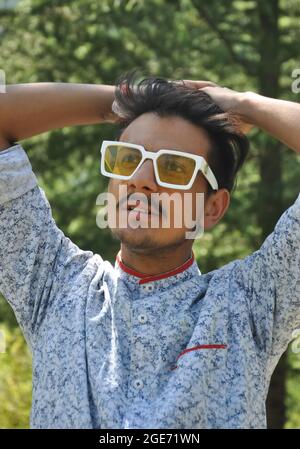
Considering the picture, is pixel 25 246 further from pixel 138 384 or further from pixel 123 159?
pixel 138 384

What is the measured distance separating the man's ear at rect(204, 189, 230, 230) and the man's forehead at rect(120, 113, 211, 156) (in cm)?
14

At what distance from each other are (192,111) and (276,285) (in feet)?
1.86

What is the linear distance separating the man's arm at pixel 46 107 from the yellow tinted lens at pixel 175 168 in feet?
1.21

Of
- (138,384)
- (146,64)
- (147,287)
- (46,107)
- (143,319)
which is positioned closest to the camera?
(138,384)

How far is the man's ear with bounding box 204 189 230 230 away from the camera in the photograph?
2678 mm

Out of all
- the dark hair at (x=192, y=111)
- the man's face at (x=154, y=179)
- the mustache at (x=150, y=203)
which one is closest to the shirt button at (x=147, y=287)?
the man's face at (x=154, y=179)

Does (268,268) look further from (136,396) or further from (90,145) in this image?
(90,145)

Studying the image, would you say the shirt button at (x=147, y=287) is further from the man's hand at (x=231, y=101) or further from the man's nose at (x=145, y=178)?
the man's hand at (x=231, y=101)

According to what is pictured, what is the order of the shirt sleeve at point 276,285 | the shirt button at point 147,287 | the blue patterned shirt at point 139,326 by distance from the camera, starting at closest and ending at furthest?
the blue patterned shirt at point 139,326
the shirt sleeve at point 276,285
the shirt button at point 147,287

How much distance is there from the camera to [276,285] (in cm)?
245

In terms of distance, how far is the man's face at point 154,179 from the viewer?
245 centimetres

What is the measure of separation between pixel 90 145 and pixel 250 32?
4.76 ft

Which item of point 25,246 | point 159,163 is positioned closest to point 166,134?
point 159,163

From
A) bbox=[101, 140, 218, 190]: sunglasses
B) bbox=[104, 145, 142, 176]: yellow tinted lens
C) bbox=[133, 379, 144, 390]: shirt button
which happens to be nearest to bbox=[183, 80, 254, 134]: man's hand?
bbox=[101, 140, 218, 190]: sunglasses
